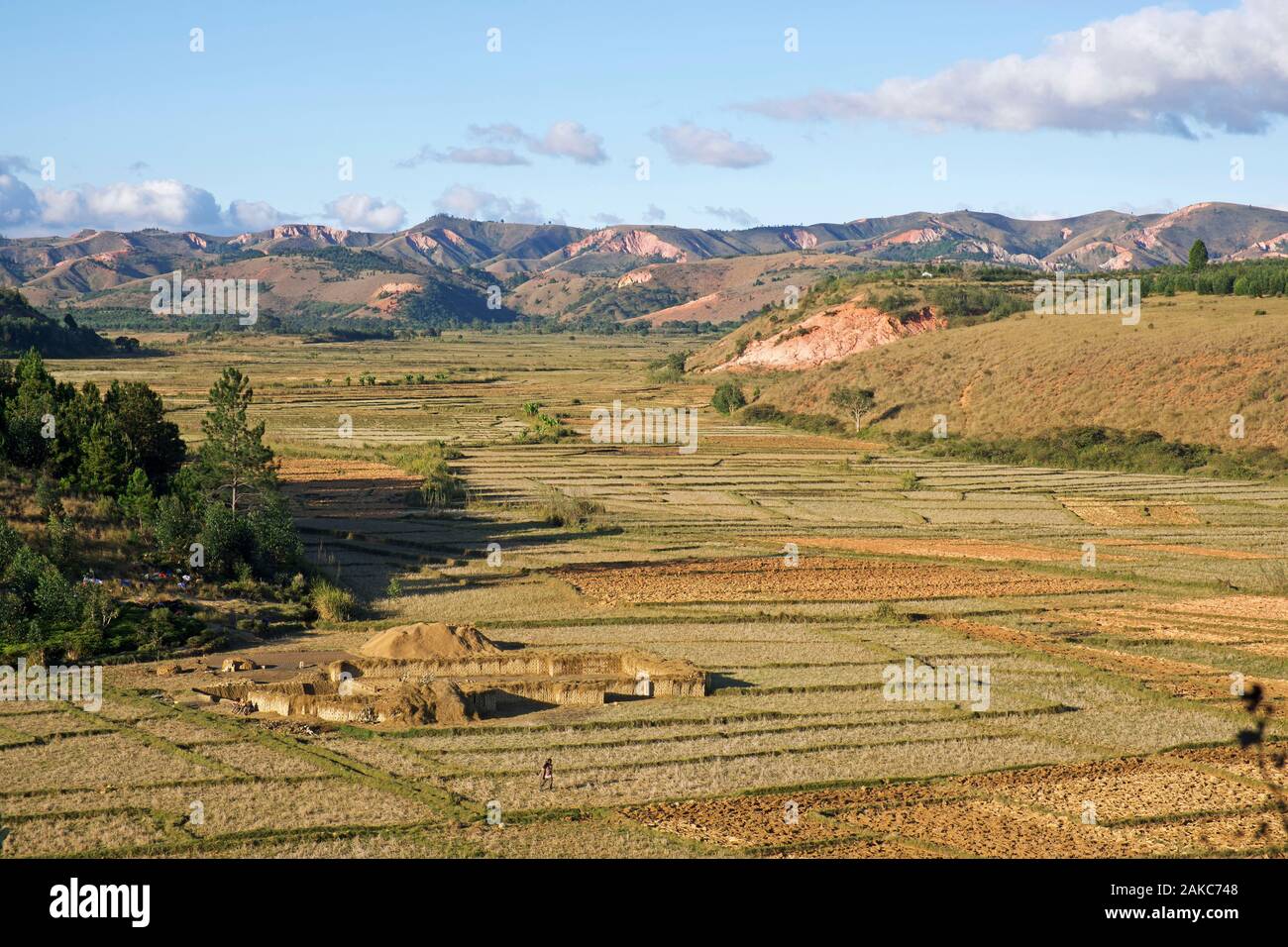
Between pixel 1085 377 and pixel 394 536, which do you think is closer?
pixel 394 536

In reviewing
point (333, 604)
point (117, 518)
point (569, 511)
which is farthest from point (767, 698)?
point (569, 511)

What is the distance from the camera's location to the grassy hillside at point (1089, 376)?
259 ft

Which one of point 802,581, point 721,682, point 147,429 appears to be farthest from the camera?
point 147,429

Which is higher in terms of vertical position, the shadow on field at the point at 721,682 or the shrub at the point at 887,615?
the shrub at the point at 887,615

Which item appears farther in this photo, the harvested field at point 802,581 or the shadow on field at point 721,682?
the harvested field at point 802,581

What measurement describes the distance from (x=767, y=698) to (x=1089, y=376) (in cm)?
6866

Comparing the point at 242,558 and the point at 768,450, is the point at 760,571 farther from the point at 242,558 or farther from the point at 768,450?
the point at 768,450

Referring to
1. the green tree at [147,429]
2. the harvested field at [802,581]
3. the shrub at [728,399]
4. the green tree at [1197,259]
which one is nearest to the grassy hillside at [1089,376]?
the shrub at [728,399]

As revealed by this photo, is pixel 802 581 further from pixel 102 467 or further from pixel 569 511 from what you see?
pixel 102 467

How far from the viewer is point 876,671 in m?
30.6

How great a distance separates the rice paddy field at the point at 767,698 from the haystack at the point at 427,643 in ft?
7.29

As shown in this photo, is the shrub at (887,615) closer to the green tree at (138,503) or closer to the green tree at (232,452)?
the green tree at (232,452)

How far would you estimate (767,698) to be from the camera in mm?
28172
